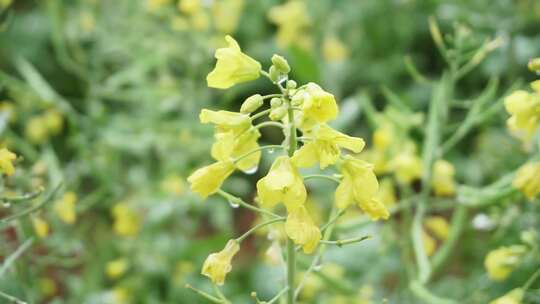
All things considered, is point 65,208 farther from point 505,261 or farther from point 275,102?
point 505,261

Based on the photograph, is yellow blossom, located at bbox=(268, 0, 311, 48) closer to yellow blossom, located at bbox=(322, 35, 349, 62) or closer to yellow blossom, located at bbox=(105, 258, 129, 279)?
yellow blossom, located at bbox=(322, 35, 349, 62)

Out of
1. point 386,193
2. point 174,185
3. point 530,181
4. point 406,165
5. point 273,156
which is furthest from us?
point 273,156

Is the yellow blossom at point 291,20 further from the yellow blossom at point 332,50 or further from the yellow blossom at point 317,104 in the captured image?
the yellow blossom at point 317,104

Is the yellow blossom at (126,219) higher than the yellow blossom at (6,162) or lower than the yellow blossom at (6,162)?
lower

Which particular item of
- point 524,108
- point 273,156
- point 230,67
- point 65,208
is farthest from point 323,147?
point 273,156

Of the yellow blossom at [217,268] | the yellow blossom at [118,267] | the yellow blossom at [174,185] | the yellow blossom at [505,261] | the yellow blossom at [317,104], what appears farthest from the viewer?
the yellow blossom at [174,185]

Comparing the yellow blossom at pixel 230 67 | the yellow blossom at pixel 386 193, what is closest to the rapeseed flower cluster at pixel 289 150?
the yellow blossom at pixel 230 67

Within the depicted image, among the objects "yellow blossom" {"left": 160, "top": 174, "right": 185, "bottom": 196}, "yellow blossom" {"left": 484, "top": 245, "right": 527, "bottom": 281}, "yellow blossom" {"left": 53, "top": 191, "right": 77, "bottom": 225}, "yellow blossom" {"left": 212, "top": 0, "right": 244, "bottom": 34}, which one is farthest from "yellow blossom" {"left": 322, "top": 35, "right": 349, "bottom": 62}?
"yellow blossom" {"left": 484, "top": 245, "right": 527, "bottom": 281}

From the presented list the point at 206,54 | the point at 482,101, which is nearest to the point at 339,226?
the point at 482,101

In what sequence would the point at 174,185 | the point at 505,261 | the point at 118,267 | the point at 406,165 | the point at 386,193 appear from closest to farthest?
the point at 505,261 < the point at 406,165 < the point at 386,193 < the point at 118,267 < the point at 174,185
